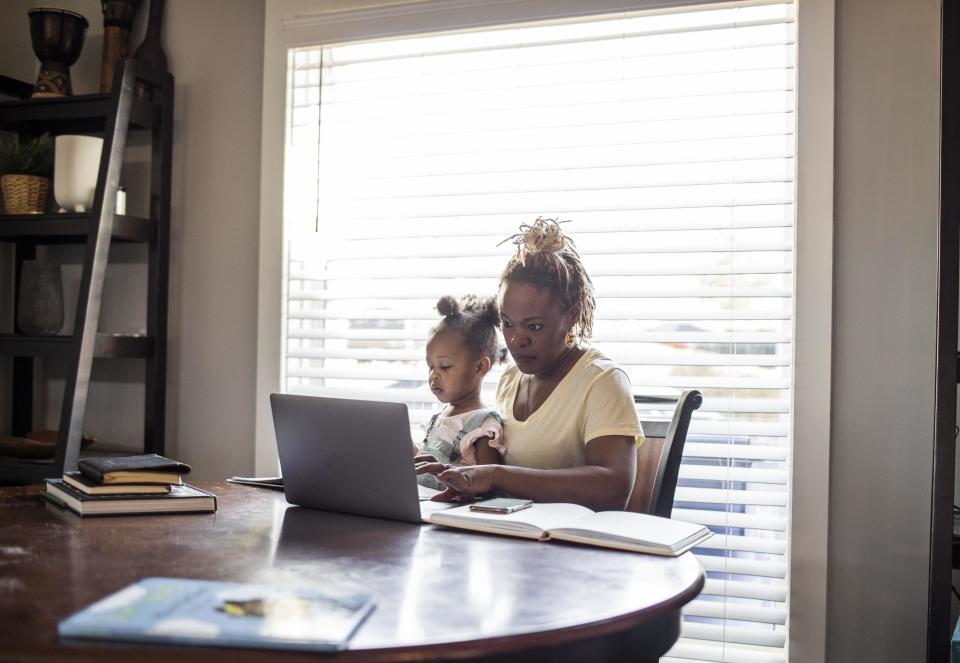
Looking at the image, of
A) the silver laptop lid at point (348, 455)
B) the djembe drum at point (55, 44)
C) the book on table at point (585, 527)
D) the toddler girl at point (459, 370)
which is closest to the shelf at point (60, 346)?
the djembe drum at point (55, 44)

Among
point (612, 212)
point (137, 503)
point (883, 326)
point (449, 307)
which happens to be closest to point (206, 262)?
point (449, 307)

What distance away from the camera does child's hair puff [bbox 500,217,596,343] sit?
204 centimetres

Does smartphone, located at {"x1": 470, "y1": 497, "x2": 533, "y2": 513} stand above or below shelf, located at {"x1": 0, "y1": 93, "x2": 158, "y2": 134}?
below

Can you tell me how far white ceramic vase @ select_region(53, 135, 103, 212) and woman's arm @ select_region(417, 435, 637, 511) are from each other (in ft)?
5.78

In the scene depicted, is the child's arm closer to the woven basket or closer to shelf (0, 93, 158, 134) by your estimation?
shelf (0, 93, 158, 134)

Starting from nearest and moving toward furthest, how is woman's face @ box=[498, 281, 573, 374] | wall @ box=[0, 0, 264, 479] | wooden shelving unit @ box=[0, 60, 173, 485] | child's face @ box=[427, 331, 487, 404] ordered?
woman's face @ box=[498, 281, 573, 374] → child's face @ box=[427, 331, 487, 404] → wooden shelving unit @ box=[0, 60, 173, 485] → wall @ box=[0, 0, 264, 479]

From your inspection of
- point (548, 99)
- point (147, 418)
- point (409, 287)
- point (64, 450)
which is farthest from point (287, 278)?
point (548, 99)

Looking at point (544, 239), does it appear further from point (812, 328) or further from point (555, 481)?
point (812, 328)

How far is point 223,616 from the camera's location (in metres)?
0.95

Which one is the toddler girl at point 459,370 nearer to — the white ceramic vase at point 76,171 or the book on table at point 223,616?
the book on table at point 223,616

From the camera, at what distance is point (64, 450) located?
2627mm

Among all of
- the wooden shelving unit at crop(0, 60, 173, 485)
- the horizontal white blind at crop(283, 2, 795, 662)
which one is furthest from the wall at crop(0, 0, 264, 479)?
the horizontal white blind at crop(283, 2, 795, 662)

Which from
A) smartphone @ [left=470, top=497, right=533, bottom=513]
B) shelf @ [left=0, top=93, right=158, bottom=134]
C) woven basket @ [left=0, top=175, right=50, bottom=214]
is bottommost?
smartphone @ [left=470, top=497, right=533, bottom=513]

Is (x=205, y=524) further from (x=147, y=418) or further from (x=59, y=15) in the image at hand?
(x=59, y=15)
